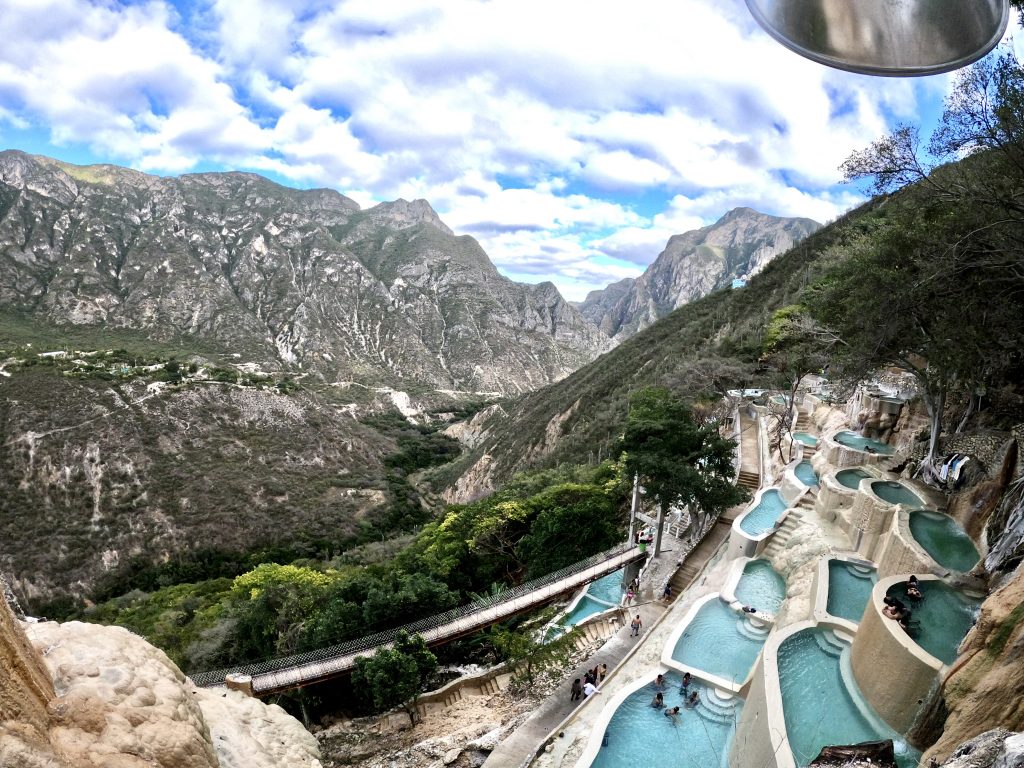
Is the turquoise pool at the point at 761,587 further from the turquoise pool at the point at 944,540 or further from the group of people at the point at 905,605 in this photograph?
the group of people at the point at 905,605

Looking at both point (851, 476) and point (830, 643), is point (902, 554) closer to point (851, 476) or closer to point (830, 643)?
point (830, 643)

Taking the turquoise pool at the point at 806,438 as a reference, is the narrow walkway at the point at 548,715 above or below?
below

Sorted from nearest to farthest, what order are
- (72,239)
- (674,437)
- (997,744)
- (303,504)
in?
(997,744) < (674,437) < (303,504) < (72,239)

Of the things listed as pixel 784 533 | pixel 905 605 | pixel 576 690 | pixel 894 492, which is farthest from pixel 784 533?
pixel 576 690

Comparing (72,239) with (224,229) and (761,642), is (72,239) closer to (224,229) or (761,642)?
(224,229)

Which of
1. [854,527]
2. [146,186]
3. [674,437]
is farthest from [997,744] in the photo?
[146,186]

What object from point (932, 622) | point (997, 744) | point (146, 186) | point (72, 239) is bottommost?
point (932, 622)

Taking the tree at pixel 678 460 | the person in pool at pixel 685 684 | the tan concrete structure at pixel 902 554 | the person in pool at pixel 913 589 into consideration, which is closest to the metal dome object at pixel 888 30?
the person in pool at pixel 913 589

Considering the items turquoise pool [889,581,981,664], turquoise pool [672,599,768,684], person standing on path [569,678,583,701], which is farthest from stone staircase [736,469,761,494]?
turquoise pool [889,581,981,664]
